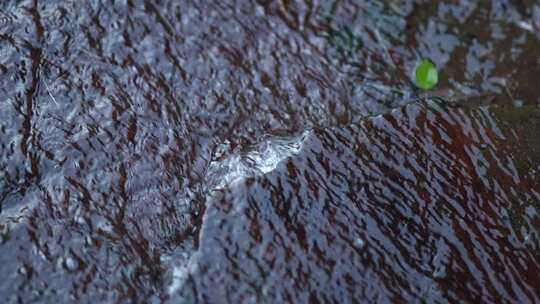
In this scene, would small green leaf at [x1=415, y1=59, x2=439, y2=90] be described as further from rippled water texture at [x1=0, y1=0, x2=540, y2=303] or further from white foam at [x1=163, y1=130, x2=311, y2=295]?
white foam at [x1=163, y1=130, x2=311, y2=295]

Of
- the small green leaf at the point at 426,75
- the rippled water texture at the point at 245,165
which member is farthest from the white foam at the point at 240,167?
the small green leaf at the point at 426,75

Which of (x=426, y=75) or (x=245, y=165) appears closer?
(x=245, y=165)

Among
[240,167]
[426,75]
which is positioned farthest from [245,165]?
[426,75]

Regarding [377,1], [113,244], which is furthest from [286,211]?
[377,1]

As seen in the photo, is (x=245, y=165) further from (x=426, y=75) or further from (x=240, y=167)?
(x=426, y=75)

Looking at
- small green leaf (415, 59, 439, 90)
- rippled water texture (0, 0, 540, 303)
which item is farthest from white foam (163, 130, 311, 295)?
small green leaf (415, 59, 439, 90)

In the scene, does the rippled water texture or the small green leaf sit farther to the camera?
the small green leaf

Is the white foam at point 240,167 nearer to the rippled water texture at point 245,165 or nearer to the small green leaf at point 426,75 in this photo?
the rippled water texture at point 245,165
